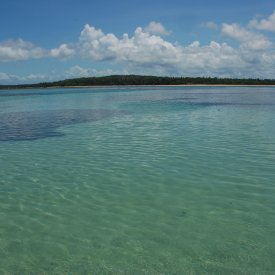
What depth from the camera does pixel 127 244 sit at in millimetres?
6441

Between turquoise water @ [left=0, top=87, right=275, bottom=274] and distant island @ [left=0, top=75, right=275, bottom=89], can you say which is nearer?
turquoise water @ [left=0, top=87, right=275, bottom=274]

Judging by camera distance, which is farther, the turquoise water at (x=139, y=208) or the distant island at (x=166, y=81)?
the distant island at (x=166, y=81)

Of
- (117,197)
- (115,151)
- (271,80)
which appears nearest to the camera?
(117,197)

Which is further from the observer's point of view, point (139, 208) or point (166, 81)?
point (166, 81)

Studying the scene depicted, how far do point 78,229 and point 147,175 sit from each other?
382 cm

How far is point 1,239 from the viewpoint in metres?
6.69

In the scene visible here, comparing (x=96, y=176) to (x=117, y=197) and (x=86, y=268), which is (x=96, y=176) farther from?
(x=86, y=268)

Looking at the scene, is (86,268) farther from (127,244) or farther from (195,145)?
(195,145)

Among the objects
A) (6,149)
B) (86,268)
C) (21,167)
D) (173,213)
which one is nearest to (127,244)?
(86,268)

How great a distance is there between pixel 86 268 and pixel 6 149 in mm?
10534

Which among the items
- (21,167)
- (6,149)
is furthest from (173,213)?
(6,149)

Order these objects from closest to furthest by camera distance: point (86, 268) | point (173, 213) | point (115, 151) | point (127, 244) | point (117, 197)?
point (86, 268) < point (127, 244) < point (173, 213) < point (117, 197) < point (115, 151)

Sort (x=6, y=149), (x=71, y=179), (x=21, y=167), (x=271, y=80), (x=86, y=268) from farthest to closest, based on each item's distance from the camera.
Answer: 1. (x=271, y=80)
2. (x=6, y=149)
3. (x=21, y=167)
4. (x=71, y=179)
5. (x=86, y=268)

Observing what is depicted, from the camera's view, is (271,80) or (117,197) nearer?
(117,197)
